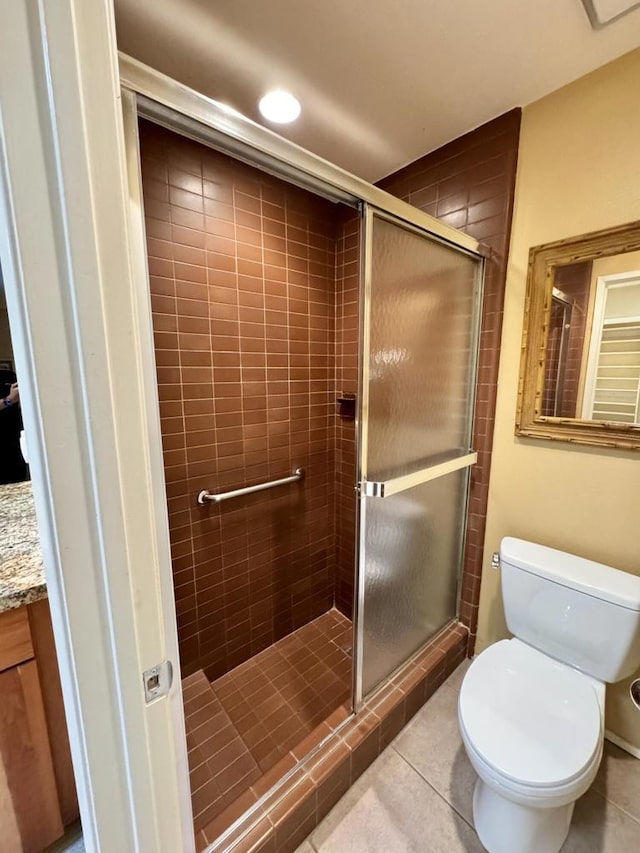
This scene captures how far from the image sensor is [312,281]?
1854 millimetres

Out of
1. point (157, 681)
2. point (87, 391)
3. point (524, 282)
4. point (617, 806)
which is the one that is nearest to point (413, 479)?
point (524, 282)

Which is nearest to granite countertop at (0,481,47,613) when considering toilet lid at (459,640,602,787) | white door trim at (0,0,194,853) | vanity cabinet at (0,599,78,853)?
vanity cabinet at (0,599,78,853)

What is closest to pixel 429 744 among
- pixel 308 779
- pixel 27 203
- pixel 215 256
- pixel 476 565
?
pixel 308 779

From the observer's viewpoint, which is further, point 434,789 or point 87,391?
point 434,789

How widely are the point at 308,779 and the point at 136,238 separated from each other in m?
1.57

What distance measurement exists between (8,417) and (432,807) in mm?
2011

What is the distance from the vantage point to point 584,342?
1305 millimetres

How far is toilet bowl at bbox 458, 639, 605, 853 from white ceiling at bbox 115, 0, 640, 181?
79.9 inches

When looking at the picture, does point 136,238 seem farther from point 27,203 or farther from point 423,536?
Result: point 423,536

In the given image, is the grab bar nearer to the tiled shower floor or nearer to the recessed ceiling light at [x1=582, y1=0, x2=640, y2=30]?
the tiled shower floor

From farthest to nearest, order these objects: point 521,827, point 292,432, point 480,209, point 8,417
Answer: point 292,432, point 480,209, point 8,417, point 521,827

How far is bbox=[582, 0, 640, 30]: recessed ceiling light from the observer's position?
95cm

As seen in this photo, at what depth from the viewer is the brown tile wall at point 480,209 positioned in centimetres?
142

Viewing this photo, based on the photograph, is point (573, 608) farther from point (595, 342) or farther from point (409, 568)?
point (595, 342)
